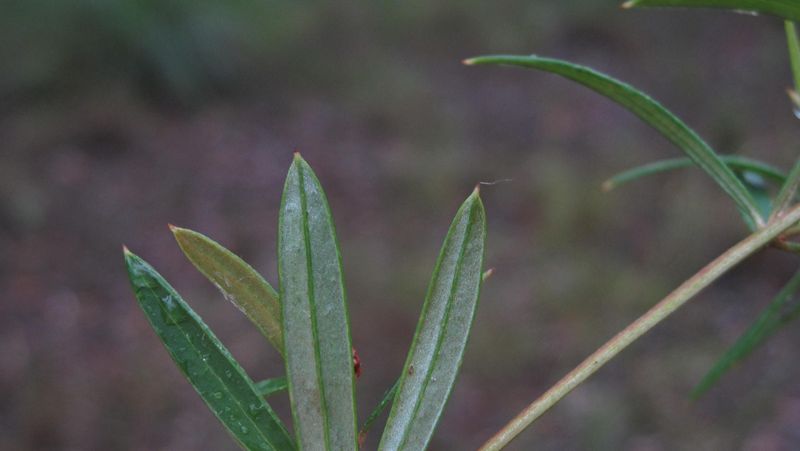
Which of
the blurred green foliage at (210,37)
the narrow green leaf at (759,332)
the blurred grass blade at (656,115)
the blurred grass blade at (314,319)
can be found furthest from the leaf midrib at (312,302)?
the blurred green foliage at (210,37)

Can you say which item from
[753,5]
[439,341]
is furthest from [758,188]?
[439,341]

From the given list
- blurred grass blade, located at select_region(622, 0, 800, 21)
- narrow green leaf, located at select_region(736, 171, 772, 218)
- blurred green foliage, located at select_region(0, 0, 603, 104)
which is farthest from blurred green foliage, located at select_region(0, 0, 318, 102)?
blurred grass blade, located at select_region(622, 0, 800, 21)

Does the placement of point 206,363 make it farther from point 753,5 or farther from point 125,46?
point 125,46

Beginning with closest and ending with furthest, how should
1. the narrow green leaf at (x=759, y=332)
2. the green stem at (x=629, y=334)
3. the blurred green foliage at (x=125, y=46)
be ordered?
1. the green stem at (x=629, y=334)
2. the narrow green leaf at (x=759, y=332)
3. the blurred green foliage at (x=125, y=46)

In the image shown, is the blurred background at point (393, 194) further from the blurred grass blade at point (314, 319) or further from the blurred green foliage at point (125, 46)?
the blurred grass blade at point (314, 319)

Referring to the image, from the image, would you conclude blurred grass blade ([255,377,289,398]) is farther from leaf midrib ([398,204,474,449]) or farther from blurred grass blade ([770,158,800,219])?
blurred grass blade ([770,158,800,219])

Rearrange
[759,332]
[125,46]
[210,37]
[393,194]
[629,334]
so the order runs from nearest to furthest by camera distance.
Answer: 1. [629,334]
2. [759,332]
3. [393,194]
4. [125,46]
5. [210,37]

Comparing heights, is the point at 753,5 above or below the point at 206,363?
above
